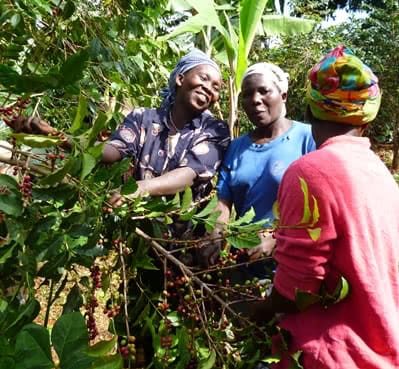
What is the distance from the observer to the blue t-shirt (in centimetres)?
185

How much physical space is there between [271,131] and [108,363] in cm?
135

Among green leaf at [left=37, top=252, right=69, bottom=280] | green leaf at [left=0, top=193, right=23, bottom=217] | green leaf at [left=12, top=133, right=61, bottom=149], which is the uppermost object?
green leaf at [left=12, top=133, right=61, bottom=149]

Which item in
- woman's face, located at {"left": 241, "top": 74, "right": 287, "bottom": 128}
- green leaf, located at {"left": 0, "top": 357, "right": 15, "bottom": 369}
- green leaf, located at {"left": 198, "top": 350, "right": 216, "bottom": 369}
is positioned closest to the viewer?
green leaf, located at {"left": 0, "top": 357, "right": 15, "bottom": 369}

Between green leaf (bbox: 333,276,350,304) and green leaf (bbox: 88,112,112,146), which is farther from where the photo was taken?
green leaf (bbox: 333,276,350,304)

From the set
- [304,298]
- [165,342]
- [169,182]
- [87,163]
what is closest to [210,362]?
[165,342]

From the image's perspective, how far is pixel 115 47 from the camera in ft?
5.66

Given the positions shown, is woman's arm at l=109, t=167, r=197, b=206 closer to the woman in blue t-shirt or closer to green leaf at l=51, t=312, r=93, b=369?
the woman in blue t-shirt

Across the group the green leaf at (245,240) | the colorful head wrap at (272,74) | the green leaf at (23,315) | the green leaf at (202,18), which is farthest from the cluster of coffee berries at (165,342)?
the green leaf at (202,18)

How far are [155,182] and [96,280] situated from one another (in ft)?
1.82

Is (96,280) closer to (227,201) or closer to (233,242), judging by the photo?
(233,242)

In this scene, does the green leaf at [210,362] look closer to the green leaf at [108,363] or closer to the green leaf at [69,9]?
Answer: the green leaf at [108,363]

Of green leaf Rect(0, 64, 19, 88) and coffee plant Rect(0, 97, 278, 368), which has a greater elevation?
green leaf Rect(0, 64, 19, 88)

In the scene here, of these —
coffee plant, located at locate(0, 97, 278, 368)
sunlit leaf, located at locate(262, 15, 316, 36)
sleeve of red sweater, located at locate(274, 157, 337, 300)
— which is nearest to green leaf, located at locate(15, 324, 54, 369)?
coffee plant, located at locate(0, 97, 278, 368)

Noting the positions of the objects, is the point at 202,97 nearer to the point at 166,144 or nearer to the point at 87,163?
the point at 166,144
